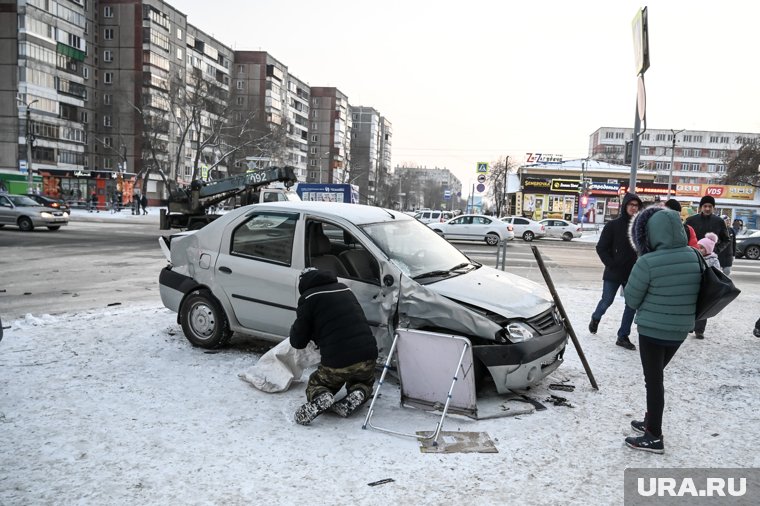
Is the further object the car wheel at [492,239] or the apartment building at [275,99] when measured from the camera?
the apartment building at [275,99]

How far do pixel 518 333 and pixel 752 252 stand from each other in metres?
23.7

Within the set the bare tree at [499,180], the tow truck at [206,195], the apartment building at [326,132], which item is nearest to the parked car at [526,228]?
the tow truck at [206,195]

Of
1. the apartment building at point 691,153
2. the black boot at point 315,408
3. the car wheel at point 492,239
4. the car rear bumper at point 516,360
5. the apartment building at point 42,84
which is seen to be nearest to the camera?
the black boot at point 315,408

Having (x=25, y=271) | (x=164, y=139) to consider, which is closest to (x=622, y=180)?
(x=164, y=139)

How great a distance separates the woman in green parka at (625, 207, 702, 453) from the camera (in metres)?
3.69

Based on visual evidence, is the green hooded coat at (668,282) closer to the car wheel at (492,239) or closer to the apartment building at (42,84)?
the car wheel at (492,239)

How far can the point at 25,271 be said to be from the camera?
1218 cm

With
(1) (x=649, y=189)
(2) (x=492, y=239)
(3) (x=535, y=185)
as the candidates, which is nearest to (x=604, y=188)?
(1) (x=649, y=189)

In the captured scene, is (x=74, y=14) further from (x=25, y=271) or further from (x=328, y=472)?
(x=328, y=472)

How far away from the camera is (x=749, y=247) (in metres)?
23.1

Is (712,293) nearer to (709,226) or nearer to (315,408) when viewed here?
(315,408)

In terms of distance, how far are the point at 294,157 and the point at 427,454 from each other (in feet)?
309

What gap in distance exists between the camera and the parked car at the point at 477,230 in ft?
86.7

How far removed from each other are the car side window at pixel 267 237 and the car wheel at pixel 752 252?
78.7 ft
